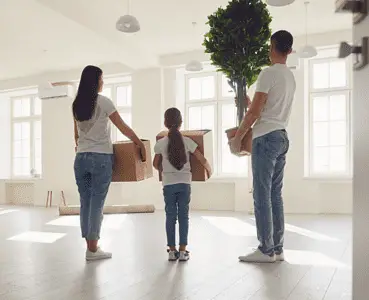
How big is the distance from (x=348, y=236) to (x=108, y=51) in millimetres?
5995

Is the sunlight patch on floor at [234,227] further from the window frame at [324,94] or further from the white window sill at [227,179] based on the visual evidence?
the window frame at [324,94]

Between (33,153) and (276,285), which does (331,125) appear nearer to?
(276,285)

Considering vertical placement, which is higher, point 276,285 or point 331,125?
point 331,125

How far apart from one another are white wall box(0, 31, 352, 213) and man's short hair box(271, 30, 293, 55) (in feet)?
17.1

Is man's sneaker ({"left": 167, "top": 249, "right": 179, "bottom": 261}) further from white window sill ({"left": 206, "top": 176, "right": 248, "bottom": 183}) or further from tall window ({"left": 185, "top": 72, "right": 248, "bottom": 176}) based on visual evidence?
tall window ({"left": 185, "top": 72, "right": 248, "bottom": 176})

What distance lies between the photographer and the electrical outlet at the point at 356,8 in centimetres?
107

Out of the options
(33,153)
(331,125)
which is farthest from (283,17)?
(33,153)

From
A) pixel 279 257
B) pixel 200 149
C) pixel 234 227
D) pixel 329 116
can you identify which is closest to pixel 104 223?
pixel 234 227

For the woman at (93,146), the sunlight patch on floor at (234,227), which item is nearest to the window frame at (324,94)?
the sunlight patch on floor at (234,227)

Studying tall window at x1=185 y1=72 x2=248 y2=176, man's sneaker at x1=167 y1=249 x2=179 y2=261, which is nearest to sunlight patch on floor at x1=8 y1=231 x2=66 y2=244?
man's sneaker at x1=167 y1=249 x2=179 y2=261

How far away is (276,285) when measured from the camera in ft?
7.97

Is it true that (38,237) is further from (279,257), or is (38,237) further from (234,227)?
(279,257)

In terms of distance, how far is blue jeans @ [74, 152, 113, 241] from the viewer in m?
3.21

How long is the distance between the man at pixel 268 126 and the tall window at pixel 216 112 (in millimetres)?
5902
